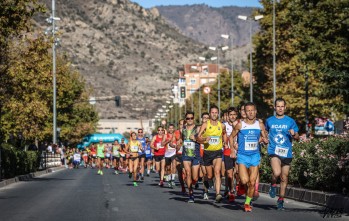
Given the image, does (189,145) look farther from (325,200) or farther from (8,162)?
(8,162)

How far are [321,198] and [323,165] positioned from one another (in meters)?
1.07

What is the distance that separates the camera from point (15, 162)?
123 ft

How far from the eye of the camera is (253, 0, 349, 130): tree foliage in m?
38.9

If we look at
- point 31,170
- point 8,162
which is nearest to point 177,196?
point 8,162

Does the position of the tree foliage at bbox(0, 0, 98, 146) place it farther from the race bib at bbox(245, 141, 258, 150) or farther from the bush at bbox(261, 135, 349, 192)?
the race bib at bbox(245, 141, 258, 150)

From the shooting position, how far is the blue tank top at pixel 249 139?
1620 cm

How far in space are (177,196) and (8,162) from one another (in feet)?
48.9

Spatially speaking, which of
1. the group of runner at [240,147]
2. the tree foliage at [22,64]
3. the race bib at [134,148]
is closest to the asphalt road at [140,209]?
the group of runner at [240,147]

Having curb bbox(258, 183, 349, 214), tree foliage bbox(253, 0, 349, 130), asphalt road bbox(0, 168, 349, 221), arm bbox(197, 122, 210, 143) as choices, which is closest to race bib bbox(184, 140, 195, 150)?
arm bbox(197, 122, 210, 143)

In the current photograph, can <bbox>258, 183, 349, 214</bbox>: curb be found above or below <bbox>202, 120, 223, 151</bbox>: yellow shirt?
below

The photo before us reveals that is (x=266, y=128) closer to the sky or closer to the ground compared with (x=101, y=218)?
closer to the sky

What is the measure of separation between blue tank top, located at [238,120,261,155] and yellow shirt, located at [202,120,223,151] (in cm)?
253

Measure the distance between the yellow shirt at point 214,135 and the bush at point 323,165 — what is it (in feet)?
8.09

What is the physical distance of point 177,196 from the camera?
21812 millimetres
